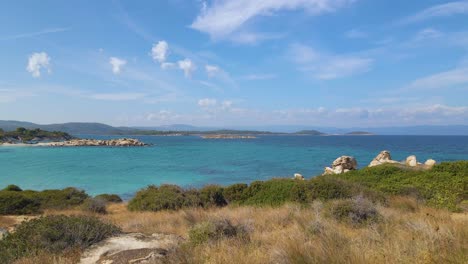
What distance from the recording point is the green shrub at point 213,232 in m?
5.80

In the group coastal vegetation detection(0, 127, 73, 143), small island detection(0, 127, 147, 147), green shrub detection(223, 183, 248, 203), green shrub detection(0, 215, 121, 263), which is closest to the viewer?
green shrub detection(0, 215, 121, 263)

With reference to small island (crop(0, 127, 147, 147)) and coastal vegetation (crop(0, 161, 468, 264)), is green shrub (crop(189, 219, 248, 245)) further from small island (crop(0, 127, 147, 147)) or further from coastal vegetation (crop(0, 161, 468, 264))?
small island (crop(0, 127, 147, 147))

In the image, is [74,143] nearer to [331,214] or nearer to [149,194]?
[149,194]

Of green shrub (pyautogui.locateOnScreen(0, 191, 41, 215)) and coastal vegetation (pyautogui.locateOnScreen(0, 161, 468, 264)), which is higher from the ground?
coastal vegetation (pyautogui.locateOnScreen(0, 161, 468, 264))

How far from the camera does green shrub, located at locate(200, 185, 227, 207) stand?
53.6 ft

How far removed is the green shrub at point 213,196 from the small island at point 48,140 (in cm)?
9428

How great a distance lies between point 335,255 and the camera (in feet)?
12.0

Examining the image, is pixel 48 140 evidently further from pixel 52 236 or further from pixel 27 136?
pixel 52 236

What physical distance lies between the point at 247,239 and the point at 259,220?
2853mm

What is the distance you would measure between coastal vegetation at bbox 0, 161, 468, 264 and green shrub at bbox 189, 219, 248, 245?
20 millimetres

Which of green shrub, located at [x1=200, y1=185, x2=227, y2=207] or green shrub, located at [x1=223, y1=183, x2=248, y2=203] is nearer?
green shrub, located at [x1=200, y1=185, x2=227, y2=207]

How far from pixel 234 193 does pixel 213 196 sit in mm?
1193

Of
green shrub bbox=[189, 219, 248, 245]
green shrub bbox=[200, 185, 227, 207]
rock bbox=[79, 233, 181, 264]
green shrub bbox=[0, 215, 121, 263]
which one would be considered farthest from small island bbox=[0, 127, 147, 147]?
rock bbox=[79, 233, 181, 264]

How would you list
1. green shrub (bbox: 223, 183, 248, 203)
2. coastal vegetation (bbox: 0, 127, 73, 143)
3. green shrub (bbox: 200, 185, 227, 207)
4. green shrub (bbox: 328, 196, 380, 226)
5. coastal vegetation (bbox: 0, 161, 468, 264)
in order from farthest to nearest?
1. coastal vegetation (bbox: 0, 127, 73, 143)
2. green shrub (bbox: 223, 183, 248, 203)
3. green shrub (bbox: 200, 185, 227, 207)
4. green shrub (bbox: 328, 196, 380, 226)
5. coastal vegetation (bbox: 0, 161, 468, 264)
